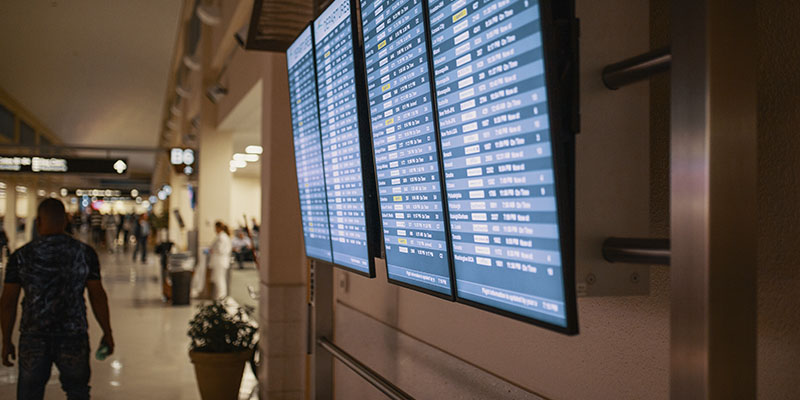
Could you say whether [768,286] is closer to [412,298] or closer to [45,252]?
[412,298]

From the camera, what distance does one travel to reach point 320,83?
292 centimetres

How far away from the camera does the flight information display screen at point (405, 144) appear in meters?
1.92

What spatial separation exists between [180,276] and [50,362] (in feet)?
27.5

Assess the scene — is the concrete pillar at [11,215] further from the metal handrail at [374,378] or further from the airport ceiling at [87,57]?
the metal handrail at [374,378]

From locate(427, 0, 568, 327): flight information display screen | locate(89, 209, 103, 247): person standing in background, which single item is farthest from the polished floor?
locate(89, 209, 103, 247): person standing in background

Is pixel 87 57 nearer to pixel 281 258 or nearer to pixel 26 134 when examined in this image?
pixel 26 134

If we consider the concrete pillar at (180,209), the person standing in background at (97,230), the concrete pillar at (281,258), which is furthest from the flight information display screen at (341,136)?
the person standing in background at (97,230)

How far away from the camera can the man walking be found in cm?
406

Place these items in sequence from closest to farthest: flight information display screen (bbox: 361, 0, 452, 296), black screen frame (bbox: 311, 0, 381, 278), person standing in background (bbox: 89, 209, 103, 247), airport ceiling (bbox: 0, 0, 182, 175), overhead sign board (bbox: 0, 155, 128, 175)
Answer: flight information display screen (bbox: 361, 0, 452, 296) → black screen frame (bbox: 311, 0, 381, 278) → airport ceiling (bbox: 0, 0, 182, 175) → overhead sign board (bbox: 0, 155, 128, 175) → person standing in background (bbox: 89, 209, 103, 247)

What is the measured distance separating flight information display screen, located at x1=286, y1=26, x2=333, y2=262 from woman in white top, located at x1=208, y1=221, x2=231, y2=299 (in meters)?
8.80

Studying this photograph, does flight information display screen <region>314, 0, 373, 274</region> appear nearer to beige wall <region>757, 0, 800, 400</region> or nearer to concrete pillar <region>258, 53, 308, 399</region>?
beige wall <region>757, 0, 800, 400</region>

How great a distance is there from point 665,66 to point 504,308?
2.24 ft

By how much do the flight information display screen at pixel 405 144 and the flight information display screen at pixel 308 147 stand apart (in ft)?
2.42

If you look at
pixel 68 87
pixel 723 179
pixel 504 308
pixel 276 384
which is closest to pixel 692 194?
pixel 723 179
